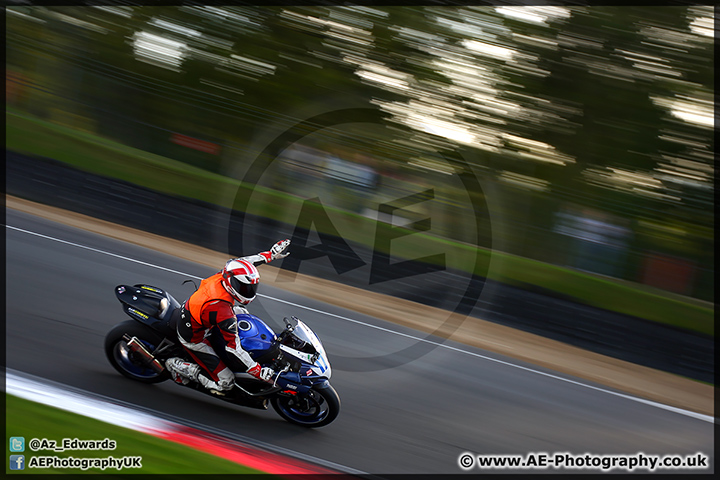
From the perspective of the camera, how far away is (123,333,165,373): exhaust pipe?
16.8 ft

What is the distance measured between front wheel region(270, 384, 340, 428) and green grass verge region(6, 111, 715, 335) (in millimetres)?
5417

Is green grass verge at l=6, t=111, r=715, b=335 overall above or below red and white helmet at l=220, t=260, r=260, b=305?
below

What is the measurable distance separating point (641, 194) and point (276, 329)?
7.56 m

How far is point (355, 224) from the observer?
1114 cm

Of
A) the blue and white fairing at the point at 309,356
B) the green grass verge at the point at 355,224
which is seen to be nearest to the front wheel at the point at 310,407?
the blue and white fairing at the point at 309,356

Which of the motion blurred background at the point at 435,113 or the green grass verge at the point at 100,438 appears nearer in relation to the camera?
the green grass verge at the point at 100,438

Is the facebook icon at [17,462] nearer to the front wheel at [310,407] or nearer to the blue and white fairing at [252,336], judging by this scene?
the blue and white fairing at [252,336]

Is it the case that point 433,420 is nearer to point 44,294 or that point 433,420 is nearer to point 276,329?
point 276,329

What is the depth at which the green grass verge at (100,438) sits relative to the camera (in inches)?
147

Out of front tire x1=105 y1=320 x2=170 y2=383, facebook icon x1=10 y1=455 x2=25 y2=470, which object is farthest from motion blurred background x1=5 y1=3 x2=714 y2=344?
facebook icon x1=10 y1=455 x2=25 y2=470

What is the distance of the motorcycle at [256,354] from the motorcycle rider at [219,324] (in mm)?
78

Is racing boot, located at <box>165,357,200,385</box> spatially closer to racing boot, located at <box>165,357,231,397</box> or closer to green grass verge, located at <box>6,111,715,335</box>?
racing boot, located at <box>165,357,231,397</box>

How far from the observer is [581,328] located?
908cm

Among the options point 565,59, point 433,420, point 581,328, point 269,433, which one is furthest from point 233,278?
point 565,59
